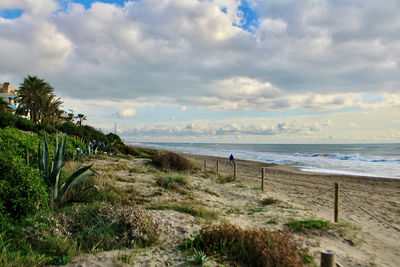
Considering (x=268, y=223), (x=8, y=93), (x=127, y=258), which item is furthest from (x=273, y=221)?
(x=8, y=93)

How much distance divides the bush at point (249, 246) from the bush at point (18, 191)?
257 centimetres

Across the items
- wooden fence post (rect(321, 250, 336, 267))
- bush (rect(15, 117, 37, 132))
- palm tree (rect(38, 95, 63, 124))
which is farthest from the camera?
palm tree (rect(38, 95, 63, 124))

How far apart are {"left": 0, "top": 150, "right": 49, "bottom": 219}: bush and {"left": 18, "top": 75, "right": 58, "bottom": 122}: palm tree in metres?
29.7

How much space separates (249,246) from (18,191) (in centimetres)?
371

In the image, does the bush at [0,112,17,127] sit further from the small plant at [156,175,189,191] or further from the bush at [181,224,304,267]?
the bush at [181,224,304,267]

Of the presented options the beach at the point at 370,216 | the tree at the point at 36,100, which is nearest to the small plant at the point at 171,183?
the beach at the point at 370,216

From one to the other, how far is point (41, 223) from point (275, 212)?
5.37 meters

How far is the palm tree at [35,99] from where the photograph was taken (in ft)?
98.1

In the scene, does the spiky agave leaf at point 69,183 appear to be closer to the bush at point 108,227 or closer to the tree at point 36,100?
the bush at point 108,227

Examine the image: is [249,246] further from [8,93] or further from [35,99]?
[8,93]

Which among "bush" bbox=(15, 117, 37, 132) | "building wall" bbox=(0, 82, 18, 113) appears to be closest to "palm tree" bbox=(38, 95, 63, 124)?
"bush" bbox=(15, 117, 37, 132)

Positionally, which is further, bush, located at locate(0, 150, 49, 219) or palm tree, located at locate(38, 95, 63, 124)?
palm tree, located at locate(38, 95, 63, 124)

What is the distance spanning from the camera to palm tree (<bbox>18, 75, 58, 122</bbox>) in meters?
29.9

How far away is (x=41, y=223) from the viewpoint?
3811mm
